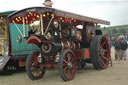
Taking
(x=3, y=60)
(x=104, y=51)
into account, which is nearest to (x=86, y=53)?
(x=104, y=51)

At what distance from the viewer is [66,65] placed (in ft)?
16.3

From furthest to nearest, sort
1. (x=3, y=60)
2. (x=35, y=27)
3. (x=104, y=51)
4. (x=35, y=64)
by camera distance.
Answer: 1. (x=104, y=51)
2. (x=3, y=60)
3. (x=35, y=64)
4. (x=35, y=27)

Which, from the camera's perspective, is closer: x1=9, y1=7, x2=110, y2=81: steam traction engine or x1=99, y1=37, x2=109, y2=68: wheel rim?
x1=9, y1=7, x2=110, y2=81: steam traction engine

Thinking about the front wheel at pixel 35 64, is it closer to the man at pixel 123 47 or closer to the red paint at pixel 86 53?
the red paint at pixel 86 53

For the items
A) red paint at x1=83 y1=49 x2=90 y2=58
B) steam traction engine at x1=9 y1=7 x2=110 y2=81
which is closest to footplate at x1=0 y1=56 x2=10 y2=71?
steam traction engine at x1=9 y1=7 x2=110 y2=81

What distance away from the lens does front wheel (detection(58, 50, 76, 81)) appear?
15.1 feet

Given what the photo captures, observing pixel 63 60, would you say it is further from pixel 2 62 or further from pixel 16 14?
pixel 2 62

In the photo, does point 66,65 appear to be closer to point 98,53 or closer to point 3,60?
point 98,53

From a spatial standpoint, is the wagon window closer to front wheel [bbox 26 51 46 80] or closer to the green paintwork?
front wheel [bbox 26 51 46 80]

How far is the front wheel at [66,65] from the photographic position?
15.1 feet

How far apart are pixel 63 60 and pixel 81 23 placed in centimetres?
236

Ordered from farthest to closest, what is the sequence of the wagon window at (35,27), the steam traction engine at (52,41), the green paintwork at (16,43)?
the green paintwork at (16,43), the wagon window at (35,27), the steam traction engine at (52,41)

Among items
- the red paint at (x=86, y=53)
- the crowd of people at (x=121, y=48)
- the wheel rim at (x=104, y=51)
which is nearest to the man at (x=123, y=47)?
the crowd of people at (x=121, y=48)

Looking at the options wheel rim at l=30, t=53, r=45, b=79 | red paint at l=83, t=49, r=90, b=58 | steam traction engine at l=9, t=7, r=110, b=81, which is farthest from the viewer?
red paint at l=83, t=49, r=90, b=58
